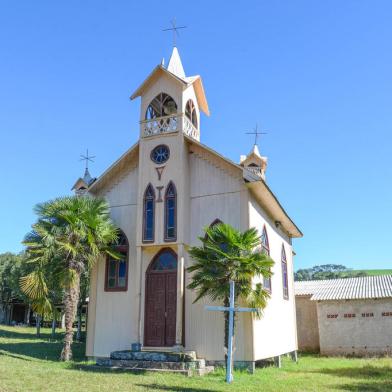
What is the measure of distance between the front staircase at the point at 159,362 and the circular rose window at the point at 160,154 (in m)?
7.98

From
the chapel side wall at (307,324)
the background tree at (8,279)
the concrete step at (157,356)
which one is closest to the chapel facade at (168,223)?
the concrete step at (157,356)

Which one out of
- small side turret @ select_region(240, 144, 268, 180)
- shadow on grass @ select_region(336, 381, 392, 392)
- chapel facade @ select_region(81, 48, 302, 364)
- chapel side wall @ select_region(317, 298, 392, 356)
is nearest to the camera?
shadow on grass @ select_region(336, 381, 392, 392)

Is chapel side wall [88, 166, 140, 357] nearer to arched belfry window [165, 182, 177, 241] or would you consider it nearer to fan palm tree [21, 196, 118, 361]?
fan palm tree [21, 196, 118, 361]

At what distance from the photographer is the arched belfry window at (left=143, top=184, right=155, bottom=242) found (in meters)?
20.0

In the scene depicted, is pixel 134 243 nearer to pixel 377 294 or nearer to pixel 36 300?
pixel 36 300

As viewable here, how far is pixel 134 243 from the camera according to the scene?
20.7 m

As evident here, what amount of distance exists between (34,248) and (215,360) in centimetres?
876

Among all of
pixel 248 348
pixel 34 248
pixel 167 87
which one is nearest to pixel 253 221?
pixel 248 348

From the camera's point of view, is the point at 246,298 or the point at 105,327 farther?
the point at 105,327

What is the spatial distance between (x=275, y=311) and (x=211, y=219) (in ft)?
20.0

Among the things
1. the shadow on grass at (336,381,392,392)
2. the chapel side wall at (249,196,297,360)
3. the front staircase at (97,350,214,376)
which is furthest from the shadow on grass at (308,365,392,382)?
the front staircase at (97,350,214,376)

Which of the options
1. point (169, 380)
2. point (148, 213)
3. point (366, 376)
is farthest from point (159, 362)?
point (366, 376)

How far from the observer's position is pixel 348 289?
29219 mm

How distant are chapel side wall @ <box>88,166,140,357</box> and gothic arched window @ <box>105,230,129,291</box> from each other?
179 millimetres
